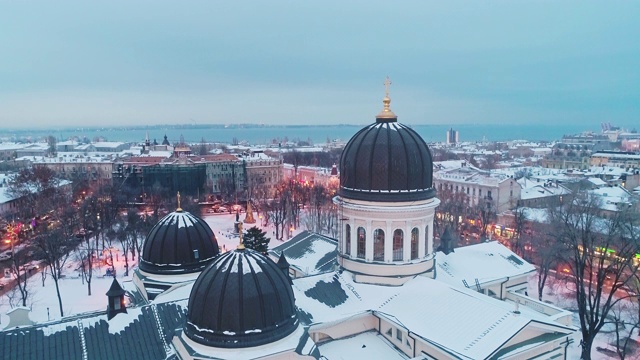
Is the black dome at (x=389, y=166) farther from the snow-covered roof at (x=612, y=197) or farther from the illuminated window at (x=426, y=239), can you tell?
the snow-covered roof at (x=612, y=197)

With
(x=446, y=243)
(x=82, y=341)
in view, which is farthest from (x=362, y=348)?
(x=82, y=341)

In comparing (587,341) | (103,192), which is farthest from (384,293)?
(103,192)

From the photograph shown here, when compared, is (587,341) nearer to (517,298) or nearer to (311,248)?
(517,298)

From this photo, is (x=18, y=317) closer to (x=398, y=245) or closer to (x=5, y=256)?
(x=398, y=245)

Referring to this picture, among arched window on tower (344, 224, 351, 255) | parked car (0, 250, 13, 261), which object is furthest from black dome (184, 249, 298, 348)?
parked car (0, 250, 13, 261)

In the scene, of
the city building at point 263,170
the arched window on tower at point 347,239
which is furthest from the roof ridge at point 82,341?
the city building at point 263,170

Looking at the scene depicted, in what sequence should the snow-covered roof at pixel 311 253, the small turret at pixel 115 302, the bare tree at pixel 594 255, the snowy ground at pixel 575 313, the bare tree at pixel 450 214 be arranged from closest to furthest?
the small turret at pixel 115 302
the bare tree at pixel 594 255
the snowy ground at pixel 575 313
the snow-covered roof at pixel 311 253
the bare tree at pixel 450 214
